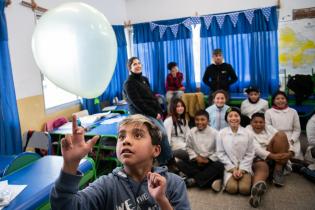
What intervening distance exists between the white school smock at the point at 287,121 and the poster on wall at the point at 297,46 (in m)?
1.69

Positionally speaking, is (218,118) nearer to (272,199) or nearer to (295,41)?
(272,199)

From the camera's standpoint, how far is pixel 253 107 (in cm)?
378

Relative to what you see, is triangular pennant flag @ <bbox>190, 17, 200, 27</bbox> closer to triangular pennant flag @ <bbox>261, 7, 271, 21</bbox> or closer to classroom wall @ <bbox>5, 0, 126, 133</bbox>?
triangular pennant flag @ <bbox>261, 7, 271, 21</bbox>

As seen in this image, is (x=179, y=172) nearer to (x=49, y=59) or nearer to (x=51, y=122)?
(x=51, y=122)

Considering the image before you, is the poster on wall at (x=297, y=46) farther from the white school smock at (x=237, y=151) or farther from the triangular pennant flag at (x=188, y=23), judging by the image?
the white school smock at (x=237, y=151)

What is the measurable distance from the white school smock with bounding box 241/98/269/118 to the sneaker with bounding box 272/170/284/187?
1.19 meters

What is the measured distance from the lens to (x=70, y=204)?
Answer: 0.85 meters

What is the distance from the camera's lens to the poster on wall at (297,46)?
4457 millimetres

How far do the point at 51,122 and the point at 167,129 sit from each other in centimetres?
145

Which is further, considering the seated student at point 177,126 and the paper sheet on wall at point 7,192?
the seated student at point 177,126

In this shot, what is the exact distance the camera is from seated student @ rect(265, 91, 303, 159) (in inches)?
126

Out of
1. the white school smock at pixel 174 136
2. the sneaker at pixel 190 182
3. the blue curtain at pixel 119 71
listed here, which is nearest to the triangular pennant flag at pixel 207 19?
the blue curtain at pixel 119 71

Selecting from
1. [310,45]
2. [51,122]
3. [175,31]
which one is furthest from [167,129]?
[310,45]

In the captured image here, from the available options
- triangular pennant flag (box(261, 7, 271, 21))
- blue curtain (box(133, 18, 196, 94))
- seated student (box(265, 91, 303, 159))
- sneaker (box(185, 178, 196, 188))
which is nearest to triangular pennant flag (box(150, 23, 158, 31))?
blue curtain (box(133, 18, 196, 94))
